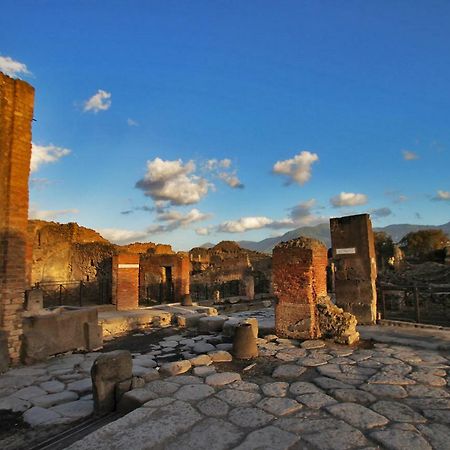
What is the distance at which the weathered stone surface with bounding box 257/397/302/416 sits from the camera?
3383 mm

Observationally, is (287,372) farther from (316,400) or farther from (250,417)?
(250,417)

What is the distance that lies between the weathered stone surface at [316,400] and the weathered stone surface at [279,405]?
0.37 feet

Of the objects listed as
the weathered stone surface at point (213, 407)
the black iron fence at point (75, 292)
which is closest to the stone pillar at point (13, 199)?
the weathered stone surface at point (213, 407)

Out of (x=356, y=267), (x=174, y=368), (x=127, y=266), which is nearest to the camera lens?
(x=174, y=368)

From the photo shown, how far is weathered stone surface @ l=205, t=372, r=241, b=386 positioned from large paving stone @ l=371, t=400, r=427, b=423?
173cm

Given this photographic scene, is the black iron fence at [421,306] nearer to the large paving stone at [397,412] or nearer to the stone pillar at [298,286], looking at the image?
the stone pillar at [298,286]

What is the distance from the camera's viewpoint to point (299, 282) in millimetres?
6945

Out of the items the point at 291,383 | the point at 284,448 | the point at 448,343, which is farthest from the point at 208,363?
the point at 448,343

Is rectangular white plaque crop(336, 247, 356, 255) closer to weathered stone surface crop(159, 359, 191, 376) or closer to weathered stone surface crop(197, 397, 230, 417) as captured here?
weathered stone surface crop(159, 359, 191, 376)

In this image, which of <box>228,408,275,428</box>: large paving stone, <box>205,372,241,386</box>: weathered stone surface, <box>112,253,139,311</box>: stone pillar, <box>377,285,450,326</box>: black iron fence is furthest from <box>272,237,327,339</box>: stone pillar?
<box>112,253,139,311</box>: stone pillar

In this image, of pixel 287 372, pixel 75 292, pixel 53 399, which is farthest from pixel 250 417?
pixel 75 292

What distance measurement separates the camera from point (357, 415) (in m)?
3.24

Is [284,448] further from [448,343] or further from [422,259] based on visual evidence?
[422,259]

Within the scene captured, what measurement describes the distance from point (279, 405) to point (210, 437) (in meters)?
0.99
